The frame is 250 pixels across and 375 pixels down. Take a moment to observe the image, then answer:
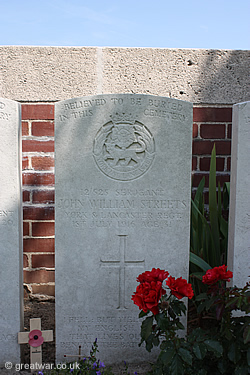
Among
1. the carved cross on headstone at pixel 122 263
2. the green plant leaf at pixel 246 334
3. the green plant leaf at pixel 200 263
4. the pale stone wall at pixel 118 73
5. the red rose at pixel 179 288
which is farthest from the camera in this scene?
the pale stone wall at pixel 118 73

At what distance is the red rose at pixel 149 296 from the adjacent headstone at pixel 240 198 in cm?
76

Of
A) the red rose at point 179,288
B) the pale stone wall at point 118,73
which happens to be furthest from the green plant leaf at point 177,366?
the pale stone wall at point 118,73

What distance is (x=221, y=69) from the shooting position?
2.96m

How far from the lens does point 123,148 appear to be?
2.14 meters

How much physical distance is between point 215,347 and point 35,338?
3.63 ft

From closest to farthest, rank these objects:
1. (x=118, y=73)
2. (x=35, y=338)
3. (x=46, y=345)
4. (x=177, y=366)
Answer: (x=177, y=366), (x=35, y=338), (x=46, y=345), (x=118, y=73)

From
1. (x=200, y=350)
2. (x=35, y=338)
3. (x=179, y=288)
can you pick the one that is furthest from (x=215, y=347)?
(x=35, y=338)

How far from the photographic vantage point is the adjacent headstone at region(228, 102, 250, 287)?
7.05 feet

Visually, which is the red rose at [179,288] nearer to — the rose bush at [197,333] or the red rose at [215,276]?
the rose bush at [197,333]

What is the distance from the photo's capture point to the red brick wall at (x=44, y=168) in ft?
9.71

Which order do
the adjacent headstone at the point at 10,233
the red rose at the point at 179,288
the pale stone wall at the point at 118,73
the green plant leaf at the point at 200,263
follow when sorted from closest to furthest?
the red rose at the point at 179,288 → the adjacent headstone at the point at 10,233 → the green plant leaf at the point at 200,263 → the pale stone wall at the point at 118,73

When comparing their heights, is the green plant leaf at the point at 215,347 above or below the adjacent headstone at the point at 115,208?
below

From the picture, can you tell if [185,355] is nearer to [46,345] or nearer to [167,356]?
[167,356]

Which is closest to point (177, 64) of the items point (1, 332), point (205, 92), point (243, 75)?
point (205, 92)
